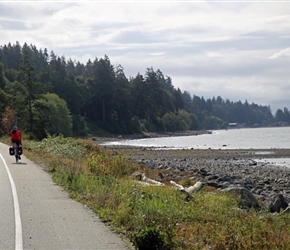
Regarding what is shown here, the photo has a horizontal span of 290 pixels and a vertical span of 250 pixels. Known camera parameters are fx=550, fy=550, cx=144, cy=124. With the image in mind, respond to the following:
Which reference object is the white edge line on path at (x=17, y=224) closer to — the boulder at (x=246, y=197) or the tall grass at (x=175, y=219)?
the tall grass at (x=175, y=219)

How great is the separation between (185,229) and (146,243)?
1.52 m

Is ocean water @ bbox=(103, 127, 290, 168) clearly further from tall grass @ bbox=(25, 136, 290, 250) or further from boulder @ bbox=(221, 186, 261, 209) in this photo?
tall grass @ bbox=(25, 136, 290, 250)

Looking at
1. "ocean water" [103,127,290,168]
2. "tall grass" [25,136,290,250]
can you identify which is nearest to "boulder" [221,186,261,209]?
"tall grass" [25,136,290,250]

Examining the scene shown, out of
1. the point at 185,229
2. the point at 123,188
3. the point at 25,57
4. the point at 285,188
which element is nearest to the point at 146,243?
the point at 185,229

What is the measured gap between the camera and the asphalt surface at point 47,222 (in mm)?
9438

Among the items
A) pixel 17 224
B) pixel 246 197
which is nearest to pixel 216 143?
pixel 246 197

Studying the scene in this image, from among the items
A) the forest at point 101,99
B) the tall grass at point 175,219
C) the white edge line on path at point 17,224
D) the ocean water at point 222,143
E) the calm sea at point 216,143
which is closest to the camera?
the tall grass at point 175,219

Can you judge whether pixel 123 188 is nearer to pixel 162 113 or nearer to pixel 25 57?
pixel 25 57

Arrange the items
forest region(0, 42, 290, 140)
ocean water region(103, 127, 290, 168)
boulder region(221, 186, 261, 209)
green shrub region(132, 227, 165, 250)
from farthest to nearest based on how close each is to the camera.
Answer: forest region(0, 42, 290, 140) < ocean water region(103, 127, 290, 168) < boulder region(221, 186, 261, 209) < green shrub region(132, 227, 165, 250)

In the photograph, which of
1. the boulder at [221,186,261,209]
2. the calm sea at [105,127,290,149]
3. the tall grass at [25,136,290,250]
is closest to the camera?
Answer: the tall grass at [25,136,290,250]

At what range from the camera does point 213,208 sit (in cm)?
1304

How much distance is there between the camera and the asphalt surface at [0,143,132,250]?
9438 millimetres

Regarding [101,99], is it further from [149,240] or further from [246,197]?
[149,240]

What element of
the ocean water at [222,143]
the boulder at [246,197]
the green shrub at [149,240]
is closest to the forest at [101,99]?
the ocean water at [222,143]
